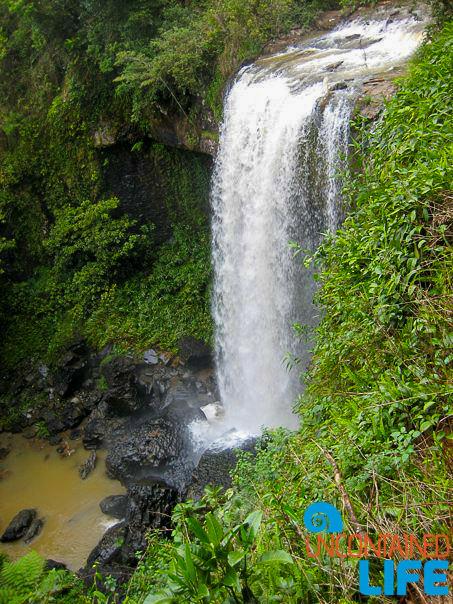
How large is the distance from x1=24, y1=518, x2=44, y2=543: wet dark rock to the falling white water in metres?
3.67

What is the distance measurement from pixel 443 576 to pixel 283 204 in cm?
611

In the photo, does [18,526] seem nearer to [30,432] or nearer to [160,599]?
[30,432]

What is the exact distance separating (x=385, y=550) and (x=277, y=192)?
19.8 feet

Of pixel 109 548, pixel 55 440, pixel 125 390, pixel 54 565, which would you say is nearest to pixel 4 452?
pixel 55 440

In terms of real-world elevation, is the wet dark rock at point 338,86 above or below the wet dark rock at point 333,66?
below

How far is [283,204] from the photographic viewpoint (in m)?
7.31

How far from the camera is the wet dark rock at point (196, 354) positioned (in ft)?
33.4

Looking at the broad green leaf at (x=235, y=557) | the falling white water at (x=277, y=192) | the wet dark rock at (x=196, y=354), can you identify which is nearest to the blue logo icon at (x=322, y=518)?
the broad green leaf at (x=235, y=557)

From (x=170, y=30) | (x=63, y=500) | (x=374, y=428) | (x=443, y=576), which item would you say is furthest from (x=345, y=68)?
(x=63, y=500)

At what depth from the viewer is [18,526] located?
7.68m

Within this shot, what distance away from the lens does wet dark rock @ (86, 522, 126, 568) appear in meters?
6.45

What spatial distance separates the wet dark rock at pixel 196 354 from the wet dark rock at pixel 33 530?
13.5 ft

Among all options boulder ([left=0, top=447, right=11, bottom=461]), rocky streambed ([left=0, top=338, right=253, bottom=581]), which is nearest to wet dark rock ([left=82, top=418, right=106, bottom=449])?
rocky streambed ([left=0, top=338, right=253, bottom=581])

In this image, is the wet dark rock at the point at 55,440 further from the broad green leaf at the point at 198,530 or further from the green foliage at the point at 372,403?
the broad green leaf at the point at 198,530
